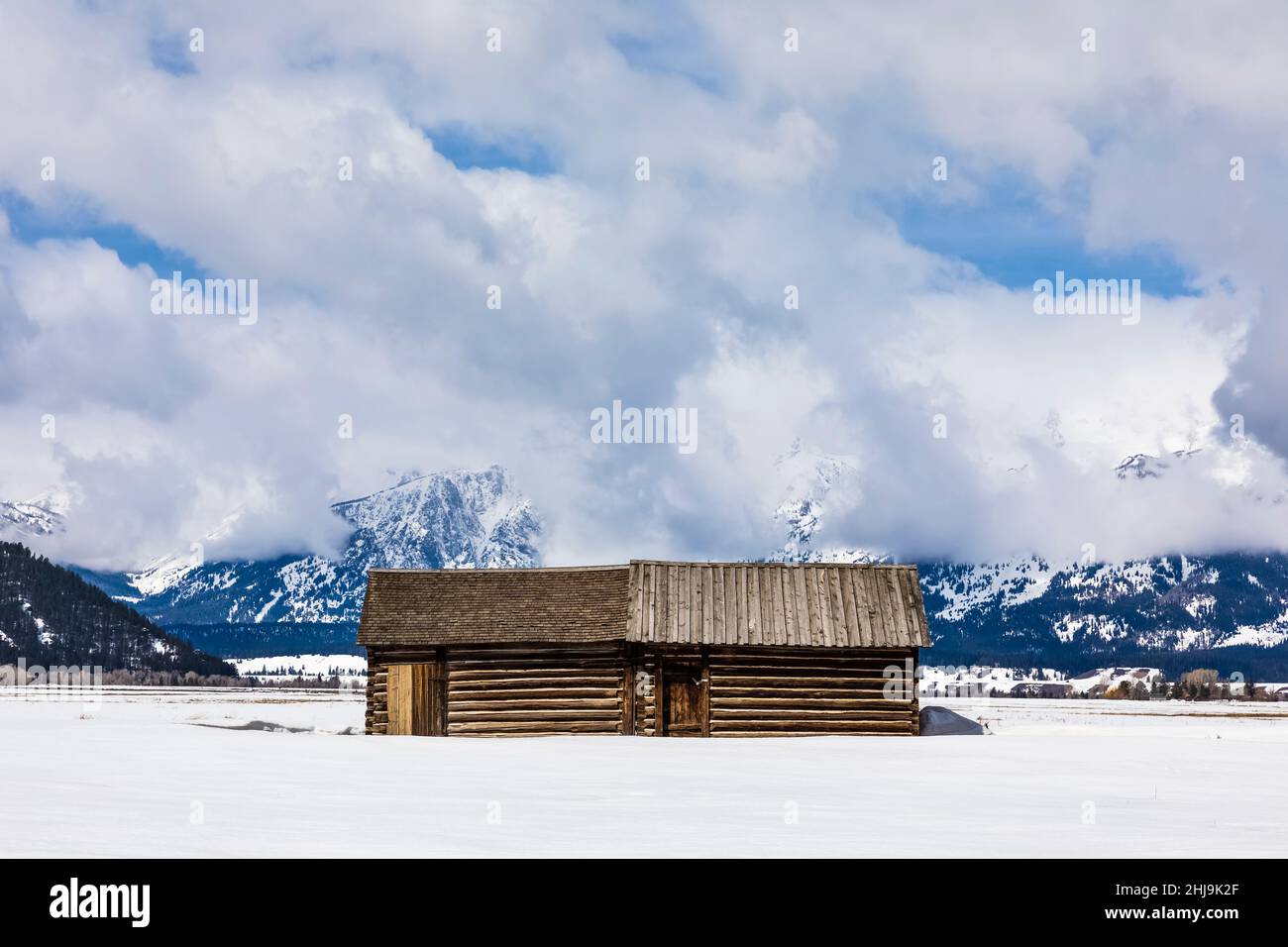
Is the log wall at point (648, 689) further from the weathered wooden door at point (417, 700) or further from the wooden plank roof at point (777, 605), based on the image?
the wooden plank roof at point (777, 605)

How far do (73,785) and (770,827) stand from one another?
1136 centimetres

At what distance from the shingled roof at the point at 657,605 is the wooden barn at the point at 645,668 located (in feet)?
0.20

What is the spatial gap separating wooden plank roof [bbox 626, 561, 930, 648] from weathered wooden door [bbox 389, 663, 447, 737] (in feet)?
19.6

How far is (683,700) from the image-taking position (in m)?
40.9

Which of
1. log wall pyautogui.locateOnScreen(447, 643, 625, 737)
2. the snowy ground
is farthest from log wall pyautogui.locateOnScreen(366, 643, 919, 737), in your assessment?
the snowy ground

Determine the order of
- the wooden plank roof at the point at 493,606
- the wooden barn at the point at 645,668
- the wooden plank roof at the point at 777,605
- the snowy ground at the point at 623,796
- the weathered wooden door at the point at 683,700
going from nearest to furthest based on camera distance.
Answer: the snowy ground at the point at 623,796
the weathered wooden door at the point at 683,700
the wooden barn at the point at 645,668
the wooden plank roof at the point at 777,605
the wooden plank roof at the point at 493,606

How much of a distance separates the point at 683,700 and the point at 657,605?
296 centimetres

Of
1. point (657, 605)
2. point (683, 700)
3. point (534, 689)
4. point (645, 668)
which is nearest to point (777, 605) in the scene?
point (657, 605)

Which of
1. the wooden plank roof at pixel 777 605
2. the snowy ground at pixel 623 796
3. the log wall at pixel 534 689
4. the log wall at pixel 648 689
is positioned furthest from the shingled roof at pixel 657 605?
the snowy ground at pixel 623 796

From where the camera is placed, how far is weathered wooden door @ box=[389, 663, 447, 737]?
1624 inches

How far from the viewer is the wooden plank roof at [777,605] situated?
41031mm

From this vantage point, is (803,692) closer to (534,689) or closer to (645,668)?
(645,668)
